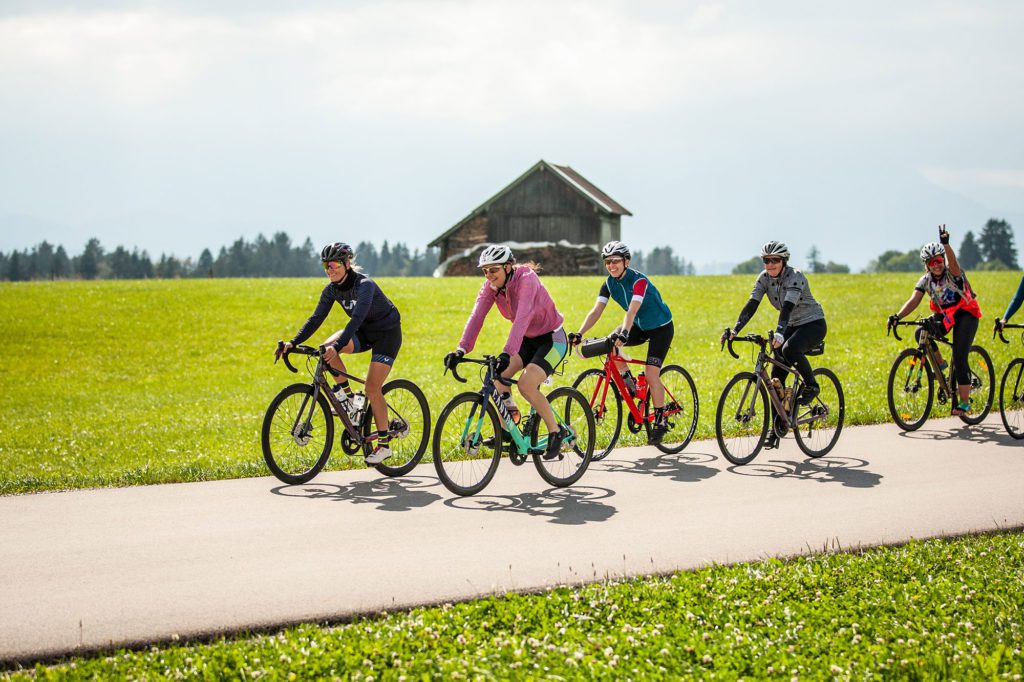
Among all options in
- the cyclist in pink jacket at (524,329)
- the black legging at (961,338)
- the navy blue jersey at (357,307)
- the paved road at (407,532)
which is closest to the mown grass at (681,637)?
the paved road at (407,532)

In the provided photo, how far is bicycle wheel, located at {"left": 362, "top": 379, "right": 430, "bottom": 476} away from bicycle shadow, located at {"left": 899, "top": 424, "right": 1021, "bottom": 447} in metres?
6.05

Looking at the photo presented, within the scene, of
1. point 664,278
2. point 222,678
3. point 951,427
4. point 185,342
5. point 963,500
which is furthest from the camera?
point 664,278

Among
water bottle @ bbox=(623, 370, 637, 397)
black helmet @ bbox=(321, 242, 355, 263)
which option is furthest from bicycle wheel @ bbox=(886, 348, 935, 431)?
black helmet @ bbox=(321, 242, 355, 263)

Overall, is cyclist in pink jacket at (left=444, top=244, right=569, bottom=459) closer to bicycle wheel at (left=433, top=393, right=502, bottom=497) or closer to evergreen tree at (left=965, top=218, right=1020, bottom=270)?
bicycle wheel at (left=433, top=393, right=502, bottom=497)

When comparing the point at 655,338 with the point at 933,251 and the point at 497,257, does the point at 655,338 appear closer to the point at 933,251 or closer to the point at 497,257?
the point at 497,257

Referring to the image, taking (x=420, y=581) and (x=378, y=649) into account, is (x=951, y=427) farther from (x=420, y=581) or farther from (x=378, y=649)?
(x=378, y=649)

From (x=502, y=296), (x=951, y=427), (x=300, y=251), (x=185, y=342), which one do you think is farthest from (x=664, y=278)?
(x=300, y=251)

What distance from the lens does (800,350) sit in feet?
34.4

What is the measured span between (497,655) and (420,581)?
3.83ft

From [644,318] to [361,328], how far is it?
3.11 meters

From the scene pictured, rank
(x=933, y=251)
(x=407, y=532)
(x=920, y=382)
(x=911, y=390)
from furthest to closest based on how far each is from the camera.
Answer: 1. (x=920, y=382)
2. (x=911, y=390)
3. (x=933, y=251)
4. (x=407, y=532)

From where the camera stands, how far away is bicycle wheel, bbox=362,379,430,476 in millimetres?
9484

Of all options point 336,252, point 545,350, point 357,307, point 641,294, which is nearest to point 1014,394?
point 641,294

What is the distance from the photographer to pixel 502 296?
29.4ft
